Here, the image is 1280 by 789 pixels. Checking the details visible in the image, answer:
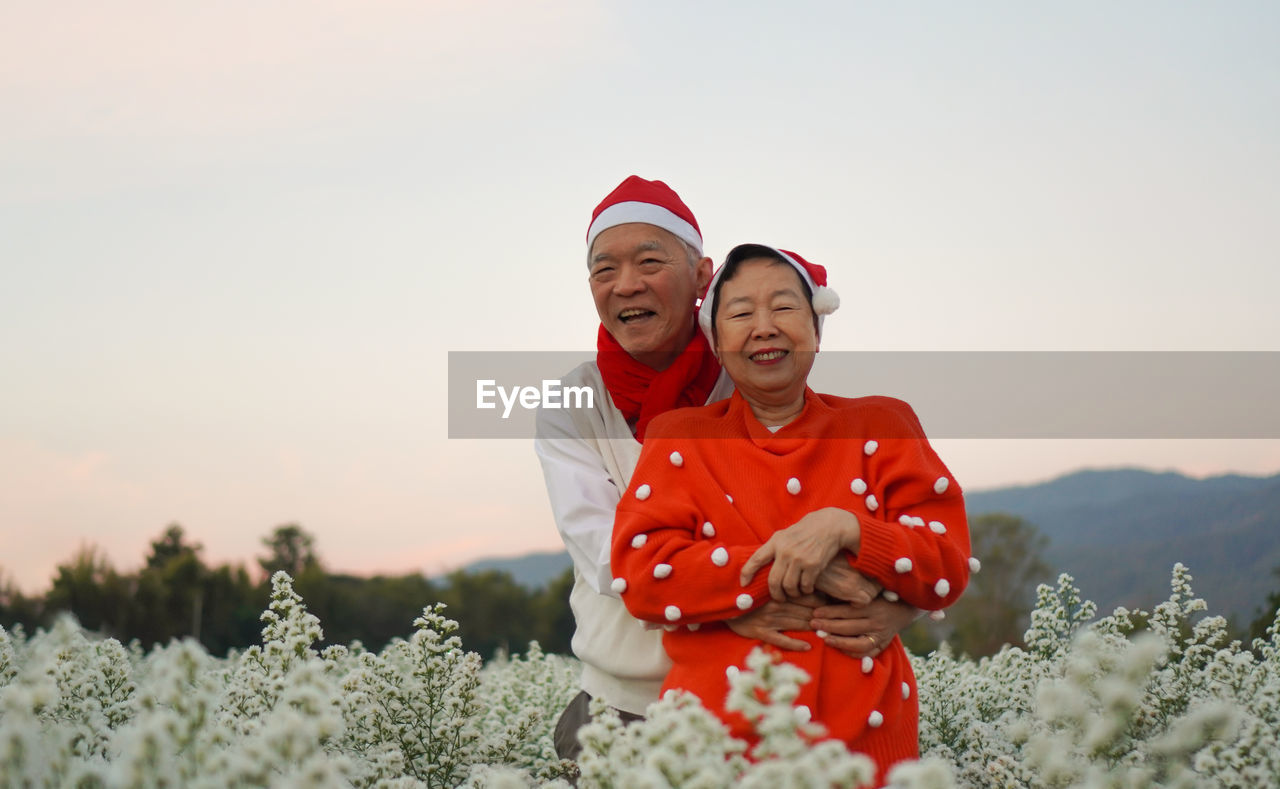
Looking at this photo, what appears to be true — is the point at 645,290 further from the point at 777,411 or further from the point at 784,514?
the point at 784,514

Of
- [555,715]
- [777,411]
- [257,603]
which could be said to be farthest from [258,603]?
[777,411]

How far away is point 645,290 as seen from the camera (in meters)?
4.48

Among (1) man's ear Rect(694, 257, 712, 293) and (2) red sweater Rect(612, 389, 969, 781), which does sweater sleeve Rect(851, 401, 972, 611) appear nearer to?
(2) red sweater Rect(612, 389, 969, 781)

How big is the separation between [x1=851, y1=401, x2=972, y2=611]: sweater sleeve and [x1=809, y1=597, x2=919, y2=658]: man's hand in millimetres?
89

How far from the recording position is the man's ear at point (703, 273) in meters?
4.73

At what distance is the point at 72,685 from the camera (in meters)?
4.45

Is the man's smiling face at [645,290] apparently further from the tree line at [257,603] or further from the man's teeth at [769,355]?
the tree line at [257,603]

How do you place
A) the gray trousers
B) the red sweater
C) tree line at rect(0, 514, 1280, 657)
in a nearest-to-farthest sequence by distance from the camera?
1. the red sweater
2. the gray trousers
3. tree line at rect(0, 514, 1280, 657)

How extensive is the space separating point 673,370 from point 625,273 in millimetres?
467

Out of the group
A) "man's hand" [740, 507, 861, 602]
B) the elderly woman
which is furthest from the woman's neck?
"man's hand" [740, 507, 861, 602]

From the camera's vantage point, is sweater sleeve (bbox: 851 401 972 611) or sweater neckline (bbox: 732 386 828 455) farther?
sweater neckline (bbox: 732 386 828 455)

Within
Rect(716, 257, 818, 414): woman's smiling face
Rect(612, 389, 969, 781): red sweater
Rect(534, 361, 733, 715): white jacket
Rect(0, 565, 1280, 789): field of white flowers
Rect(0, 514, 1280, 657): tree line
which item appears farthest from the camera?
Rect(0, 514, 1280, 657): tree line

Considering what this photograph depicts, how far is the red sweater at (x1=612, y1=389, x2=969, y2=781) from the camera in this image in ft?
11.2

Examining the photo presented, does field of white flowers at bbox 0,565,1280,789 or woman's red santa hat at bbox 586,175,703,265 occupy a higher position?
Answer: woman's red santa hat at bbox 586,175,703,265
